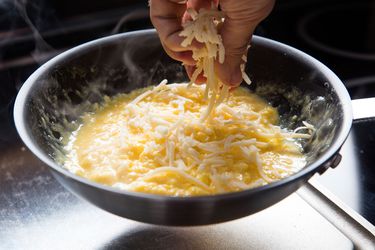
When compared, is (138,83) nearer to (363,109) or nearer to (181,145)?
(181,145)

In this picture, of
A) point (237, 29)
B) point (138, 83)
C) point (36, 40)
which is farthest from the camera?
point (36, 40)

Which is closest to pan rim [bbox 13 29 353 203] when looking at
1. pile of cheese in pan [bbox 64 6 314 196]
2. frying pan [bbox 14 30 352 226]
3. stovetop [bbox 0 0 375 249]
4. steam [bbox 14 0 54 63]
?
frying pan [bbox 14 30 352 226]

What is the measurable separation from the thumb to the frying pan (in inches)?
9.8

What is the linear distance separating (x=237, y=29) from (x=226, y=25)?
0.04 m

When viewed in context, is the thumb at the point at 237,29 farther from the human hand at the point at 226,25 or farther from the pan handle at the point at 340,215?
the pan handle at the point at 340,215

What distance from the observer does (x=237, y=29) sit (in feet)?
3.37

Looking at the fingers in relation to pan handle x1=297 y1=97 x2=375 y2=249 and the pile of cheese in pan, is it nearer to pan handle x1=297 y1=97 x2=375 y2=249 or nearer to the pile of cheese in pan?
the pile of cheese in pan

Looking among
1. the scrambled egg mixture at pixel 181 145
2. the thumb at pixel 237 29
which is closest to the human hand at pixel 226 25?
the thumb at pixel 237 29

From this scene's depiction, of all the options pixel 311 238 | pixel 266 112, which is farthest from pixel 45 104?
pixel 311 238

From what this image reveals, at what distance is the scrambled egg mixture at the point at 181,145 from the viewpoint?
3.51 ft

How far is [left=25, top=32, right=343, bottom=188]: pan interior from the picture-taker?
118cm

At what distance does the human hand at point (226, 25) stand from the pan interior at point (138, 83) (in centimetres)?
21

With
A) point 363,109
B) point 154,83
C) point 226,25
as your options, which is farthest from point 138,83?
point 363,109

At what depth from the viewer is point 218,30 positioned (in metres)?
1.10
